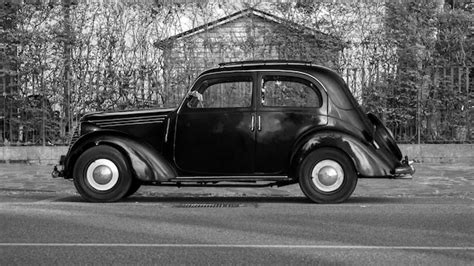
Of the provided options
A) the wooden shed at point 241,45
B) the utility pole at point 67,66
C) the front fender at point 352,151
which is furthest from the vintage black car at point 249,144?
the utility pole at point 67,66

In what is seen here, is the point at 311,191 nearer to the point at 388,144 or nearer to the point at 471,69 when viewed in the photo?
the point at 388,144

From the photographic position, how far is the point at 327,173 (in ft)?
30.0

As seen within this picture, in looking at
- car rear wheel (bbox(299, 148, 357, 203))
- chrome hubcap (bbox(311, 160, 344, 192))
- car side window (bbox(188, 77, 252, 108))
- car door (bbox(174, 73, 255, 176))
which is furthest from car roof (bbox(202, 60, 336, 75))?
chrome hubcap (bbox(311, 160, 344, 192))

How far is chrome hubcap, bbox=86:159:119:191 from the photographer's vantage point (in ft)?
30.7

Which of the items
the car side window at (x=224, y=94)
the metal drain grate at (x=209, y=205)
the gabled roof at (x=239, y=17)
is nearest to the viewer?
the metal drain grate at (x=209, y=205)

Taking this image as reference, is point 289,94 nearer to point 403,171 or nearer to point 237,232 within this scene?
point 403,171

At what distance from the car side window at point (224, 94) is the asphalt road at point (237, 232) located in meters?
1.27

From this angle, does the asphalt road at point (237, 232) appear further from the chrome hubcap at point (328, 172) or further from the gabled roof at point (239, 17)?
the gabled roof at point (239, 17)

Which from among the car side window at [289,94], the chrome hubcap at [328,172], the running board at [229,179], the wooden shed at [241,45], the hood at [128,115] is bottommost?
the running board at [229,179]

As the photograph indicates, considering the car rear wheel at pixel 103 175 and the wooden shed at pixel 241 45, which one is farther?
the wooden shed at pixel 241 45

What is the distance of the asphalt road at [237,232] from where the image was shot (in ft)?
18.9

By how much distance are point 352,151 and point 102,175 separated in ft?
10.3

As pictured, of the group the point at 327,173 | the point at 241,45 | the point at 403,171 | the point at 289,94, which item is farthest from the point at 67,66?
the point at 403,171

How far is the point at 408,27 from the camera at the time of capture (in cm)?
1528
